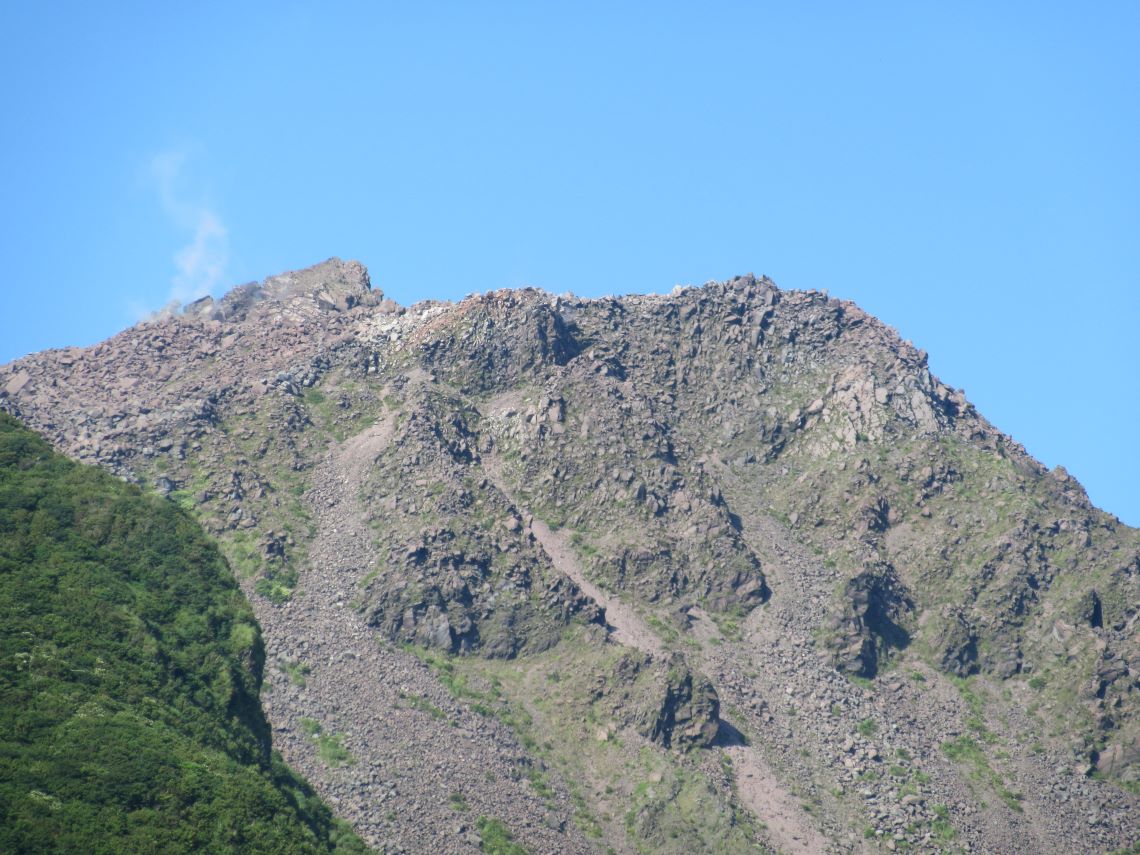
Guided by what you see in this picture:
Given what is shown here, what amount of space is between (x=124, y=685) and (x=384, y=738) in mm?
49915

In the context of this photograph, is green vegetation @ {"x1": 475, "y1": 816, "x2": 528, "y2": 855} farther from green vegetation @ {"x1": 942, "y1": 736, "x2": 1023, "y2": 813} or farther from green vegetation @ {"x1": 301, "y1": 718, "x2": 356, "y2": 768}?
green vegetation @ {"x1": 942, "y1": 736, "x2": 1023, "y2": 813}

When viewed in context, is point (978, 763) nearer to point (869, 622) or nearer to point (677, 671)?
point (869, 622)

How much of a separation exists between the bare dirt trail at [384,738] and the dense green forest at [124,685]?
16.5m

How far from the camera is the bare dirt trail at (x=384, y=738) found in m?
144

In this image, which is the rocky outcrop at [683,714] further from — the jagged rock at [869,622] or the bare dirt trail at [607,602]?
the jagged rock at [869,622]

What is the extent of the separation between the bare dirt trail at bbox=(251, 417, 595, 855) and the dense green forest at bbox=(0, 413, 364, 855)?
54.0 ft

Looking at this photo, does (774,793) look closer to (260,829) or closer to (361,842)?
(361,842)

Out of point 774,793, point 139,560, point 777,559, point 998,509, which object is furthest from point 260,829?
point 998,509

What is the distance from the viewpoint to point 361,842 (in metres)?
123

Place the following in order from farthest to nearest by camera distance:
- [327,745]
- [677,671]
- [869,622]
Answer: [869,622] → [677,671] → [327,745]

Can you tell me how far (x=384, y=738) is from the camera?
154625 mm

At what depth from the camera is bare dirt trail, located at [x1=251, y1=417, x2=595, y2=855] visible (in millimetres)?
143750

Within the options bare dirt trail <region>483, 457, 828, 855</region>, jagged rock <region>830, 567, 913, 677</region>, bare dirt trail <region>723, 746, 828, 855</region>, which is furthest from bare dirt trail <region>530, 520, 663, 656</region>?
jagged rock <region>830, 567, 913, 677</region>

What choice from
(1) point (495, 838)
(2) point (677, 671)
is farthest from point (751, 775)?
(1) point (495, 838)
